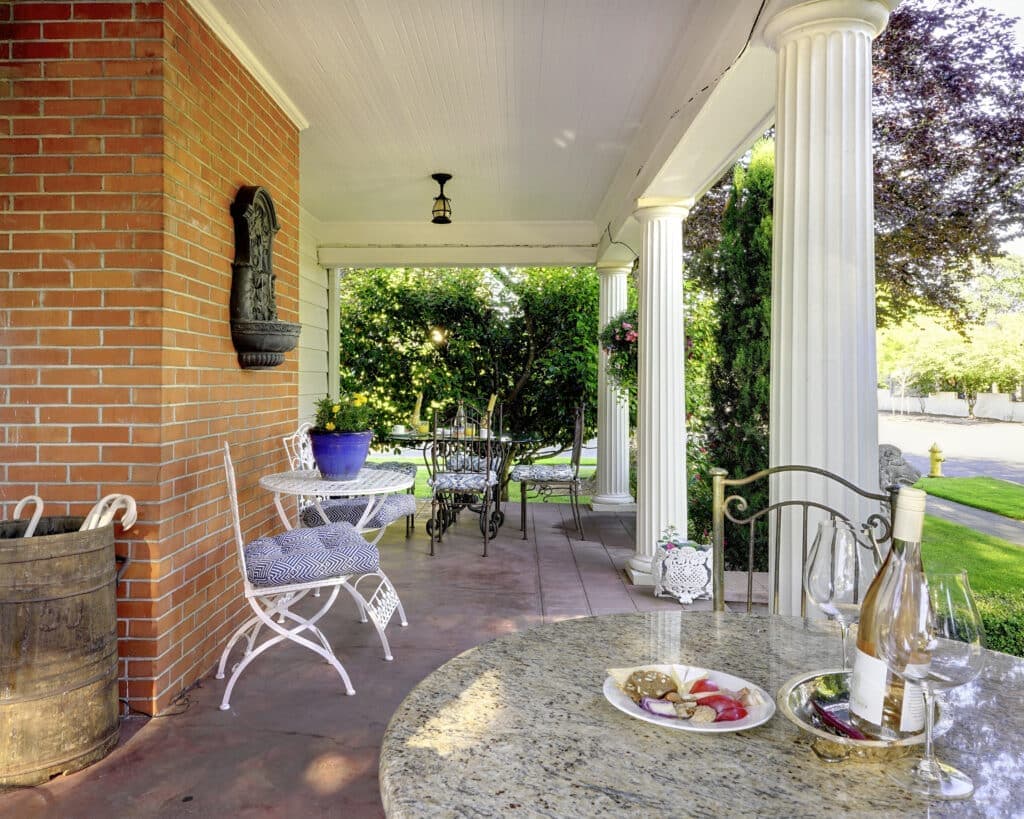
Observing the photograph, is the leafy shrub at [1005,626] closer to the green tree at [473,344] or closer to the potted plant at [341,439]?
the potted plant at [341,439]

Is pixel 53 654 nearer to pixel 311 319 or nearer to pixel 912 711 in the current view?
pixel 912 711

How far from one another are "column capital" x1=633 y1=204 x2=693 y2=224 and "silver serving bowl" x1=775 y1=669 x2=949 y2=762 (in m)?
3.79

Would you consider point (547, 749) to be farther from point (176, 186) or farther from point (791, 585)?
point (176, 186)

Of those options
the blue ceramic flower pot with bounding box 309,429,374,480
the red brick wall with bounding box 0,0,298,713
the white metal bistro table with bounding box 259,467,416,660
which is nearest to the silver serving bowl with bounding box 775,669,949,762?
the white metal bistro table with bounding box 259,467,416,660

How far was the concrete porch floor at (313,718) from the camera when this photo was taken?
6.95ft

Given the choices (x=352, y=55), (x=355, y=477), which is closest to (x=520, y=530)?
(x=355, y=477)

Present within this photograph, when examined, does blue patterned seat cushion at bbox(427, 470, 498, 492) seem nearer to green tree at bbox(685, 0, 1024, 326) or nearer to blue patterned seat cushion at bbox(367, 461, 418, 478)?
blue patterned seat cushion at bbox(367, 461, 418, 478)

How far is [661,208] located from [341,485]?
2.64 meters

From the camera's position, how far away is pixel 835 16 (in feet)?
6.71

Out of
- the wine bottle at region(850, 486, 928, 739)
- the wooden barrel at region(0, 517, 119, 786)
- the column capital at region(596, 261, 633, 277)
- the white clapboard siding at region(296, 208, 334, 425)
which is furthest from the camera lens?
the column capital at region(596, 261, 633, 277)

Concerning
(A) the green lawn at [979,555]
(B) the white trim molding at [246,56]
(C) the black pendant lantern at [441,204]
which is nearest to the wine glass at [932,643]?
(A) the green lawn at [979,555]

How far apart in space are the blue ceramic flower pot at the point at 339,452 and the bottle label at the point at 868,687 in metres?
2.64

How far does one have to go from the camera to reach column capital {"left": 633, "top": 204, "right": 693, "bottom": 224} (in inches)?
176

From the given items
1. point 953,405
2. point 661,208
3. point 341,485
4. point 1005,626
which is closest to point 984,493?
point 953,405
